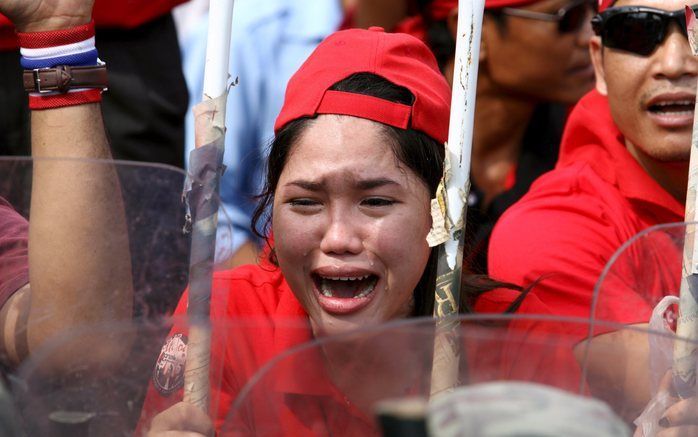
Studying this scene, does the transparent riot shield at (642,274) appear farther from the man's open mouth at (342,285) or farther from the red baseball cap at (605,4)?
the red baseball cap at (605,4)

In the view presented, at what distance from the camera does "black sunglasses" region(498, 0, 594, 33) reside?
437 cm

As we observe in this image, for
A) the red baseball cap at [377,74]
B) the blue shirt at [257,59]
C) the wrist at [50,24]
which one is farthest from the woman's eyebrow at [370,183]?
the blue shirt at [257,59]

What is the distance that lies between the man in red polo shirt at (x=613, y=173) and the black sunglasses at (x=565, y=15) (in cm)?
109

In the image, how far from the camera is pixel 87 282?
6.42ft

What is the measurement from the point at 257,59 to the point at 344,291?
2.08 meters

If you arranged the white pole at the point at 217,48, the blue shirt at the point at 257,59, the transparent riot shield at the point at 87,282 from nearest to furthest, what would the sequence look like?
the transparent riot shield at the point at 87,282 → the white pole at the point at 217,48 → the blue shirt at the point at 257,59

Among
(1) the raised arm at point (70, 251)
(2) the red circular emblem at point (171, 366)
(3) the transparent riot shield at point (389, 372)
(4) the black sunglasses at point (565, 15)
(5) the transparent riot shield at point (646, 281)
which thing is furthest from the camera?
(4) the black sunglasses at point (565, 15)

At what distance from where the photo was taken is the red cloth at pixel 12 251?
188cm

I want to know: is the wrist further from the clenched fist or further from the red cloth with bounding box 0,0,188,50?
the red cloth with bounding box 0,0,188,50

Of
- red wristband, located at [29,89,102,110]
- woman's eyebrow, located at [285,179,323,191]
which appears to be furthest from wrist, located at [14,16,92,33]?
woman's eyebrow, located at [285,179,323,191]

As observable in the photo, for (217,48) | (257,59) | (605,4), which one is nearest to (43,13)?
(217,48)

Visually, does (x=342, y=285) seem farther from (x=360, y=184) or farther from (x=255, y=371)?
(x=255, y=371)

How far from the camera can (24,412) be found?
1495 millimetres

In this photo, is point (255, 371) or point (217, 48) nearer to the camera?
point (255, 371)
